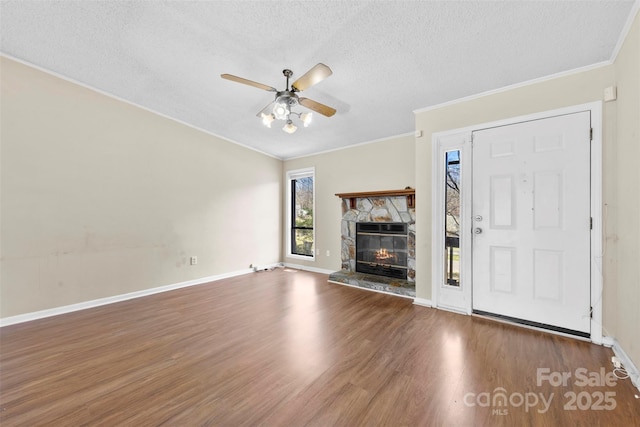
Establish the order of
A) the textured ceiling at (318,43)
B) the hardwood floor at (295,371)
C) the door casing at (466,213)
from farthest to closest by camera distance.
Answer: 1. the door casing at (466,213)
2. the textured ceiling at (318,43)
3. the hardwood floor at (295,371)

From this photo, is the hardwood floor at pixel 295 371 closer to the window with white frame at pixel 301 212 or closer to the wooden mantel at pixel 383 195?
the wooden mantel at pixel 383 195

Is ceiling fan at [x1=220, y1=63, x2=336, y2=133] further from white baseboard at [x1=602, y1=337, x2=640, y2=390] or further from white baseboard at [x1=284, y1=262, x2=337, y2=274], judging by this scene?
white baseboard at [x1=284, y1=262, x2=337, y2=274]

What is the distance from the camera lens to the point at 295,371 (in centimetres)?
184

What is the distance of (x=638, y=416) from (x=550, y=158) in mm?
2084

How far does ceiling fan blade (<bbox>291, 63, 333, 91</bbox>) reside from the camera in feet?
6.34

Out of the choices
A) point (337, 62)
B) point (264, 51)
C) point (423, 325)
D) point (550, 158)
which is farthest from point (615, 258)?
point (264, 51)

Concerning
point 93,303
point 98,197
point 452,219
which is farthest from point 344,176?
point 93,303

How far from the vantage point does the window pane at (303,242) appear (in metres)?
5.62

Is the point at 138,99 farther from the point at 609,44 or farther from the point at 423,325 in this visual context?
the point at 609,44

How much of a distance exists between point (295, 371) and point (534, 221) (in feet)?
9.02

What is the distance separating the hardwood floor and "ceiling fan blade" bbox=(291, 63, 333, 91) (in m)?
2.33

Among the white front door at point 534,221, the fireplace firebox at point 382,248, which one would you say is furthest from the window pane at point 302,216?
the white front door at point 534,221

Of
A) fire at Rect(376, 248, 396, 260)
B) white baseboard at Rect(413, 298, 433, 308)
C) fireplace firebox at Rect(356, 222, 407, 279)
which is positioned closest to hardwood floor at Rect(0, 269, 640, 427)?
white baseboard at Rect(413, 298, 433, 308)

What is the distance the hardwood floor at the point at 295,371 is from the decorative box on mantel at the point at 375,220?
89 cm
